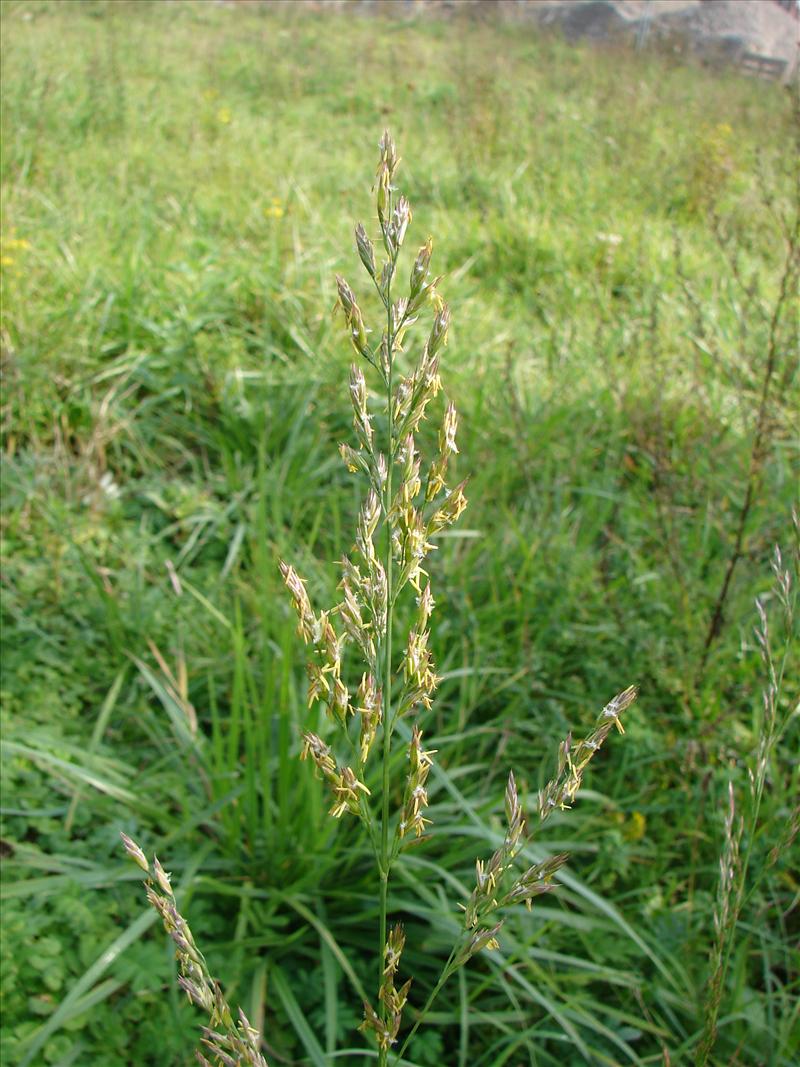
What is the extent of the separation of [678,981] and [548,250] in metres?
3.99

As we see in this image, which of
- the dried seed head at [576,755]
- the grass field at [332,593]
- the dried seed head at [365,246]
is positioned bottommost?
the grass field at [332,593]

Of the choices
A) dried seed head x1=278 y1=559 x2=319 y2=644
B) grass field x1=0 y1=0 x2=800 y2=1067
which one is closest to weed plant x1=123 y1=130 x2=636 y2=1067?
dried seed head x1=278 y1=559 x2=319 y2=644

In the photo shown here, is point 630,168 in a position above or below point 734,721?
above

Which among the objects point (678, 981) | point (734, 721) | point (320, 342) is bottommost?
point (678, 981)

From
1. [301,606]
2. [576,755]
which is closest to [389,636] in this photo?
[301,606]

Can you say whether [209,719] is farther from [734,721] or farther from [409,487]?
[409,487]

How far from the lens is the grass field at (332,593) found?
74.7 inches

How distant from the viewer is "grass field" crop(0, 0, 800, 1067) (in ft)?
6.22

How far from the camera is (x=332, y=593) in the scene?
264 centimetres

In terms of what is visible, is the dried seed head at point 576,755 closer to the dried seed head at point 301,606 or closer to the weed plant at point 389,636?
the weed plant at point 389,636

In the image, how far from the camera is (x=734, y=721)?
249 cm

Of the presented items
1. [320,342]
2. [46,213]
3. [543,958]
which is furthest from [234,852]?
[46,213]

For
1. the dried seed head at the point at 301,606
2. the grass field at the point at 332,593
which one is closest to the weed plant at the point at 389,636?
the dried seed head at the point at 301,606

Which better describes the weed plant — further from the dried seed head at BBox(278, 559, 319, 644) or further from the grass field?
the grass field
